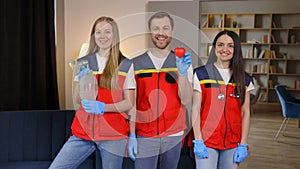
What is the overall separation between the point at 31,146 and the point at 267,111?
600 centimetres

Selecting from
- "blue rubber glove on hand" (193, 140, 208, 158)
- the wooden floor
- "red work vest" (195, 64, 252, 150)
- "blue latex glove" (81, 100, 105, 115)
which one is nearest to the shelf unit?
the wooden floor

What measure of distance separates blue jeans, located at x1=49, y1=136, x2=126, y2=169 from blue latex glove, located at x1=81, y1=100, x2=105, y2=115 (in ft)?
0.60

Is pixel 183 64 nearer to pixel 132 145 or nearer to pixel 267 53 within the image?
pixel 132 145

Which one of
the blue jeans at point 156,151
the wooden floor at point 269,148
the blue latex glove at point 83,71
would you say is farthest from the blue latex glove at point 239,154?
the wooden floor at point 269,148

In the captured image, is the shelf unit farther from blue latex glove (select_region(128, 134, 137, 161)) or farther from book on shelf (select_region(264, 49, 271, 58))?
blue latex glove (select_region(128, 134, 137, 161))

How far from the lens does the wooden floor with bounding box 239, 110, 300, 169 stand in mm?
4043

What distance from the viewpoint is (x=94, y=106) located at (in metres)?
1.88

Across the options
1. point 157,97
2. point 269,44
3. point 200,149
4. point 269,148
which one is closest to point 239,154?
point 200,149

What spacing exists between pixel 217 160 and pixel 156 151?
1.26 feet

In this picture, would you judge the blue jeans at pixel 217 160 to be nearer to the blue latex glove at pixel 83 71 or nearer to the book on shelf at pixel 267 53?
the blue latex glove at pixel 83 71

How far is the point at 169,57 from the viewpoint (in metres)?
1.85

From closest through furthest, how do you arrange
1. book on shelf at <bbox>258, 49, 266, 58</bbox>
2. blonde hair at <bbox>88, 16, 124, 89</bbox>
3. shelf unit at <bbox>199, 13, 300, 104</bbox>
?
blonde hair at <bbox>88, 16, 124, 89</bbox> → shelf unit at <bbox>199, 13, 300, 104</bbox> → book on shelf at <bbox>258, 49, 266, 58</bbox>

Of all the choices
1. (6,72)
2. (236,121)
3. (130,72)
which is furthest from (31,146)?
(236,121)

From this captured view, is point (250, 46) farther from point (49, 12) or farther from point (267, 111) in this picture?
point (49, 12)
